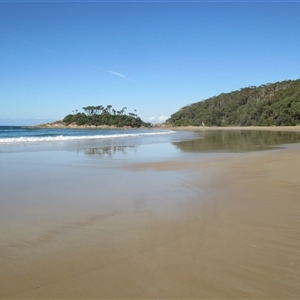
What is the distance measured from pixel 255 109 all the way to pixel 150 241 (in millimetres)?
101880

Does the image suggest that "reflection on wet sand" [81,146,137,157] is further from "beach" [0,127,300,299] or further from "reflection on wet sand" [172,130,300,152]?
"beach" [0,127,300,299]

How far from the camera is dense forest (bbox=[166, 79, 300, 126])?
8312 centimetres

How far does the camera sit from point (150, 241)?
145 inches

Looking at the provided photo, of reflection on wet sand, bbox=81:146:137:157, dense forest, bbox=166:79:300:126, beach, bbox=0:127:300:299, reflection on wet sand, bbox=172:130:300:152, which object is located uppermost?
dense forest, bbox=166:79:300:126

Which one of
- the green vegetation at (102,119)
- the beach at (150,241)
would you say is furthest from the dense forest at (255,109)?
the beach at (150,241)

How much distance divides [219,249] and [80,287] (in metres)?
1.71

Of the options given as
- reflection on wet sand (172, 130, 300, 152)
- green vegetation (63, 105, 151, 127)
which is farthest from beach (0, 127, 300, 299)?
green vegetation (63, 105, 151, 127)

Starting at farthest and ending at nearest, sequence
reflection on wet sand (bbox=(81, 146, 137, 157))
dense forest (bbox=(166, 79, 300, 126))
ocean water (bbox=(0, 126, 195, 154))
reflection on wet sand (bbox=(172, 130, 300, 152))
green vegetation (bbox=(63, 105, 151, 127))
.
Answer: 1. green vegetation (bbox=(63, 105, 151, 127))
2. dense forest (bbox=(166, 79, 300, 126))
3. ocean water (bbox=(0, 126, 195, 154))
4. reflection on wet sand (bbox=(172, 130, 300, 152))
5. reflection on wet sand (bbox=(81, 146, 137, 157))

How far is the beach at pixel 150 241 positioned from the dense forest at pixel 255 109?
84.6m

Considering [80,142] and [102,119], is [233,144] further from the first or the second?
[102,119]

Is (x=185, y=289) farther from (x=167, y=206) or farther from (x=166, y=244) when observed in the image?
(x=167, y=206)

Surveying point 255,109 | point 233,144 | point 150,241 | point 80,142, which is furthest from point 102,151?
point 255,109

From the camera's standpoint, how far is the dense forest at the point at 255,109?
83125 mm

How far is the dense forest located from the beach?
84.6 m
